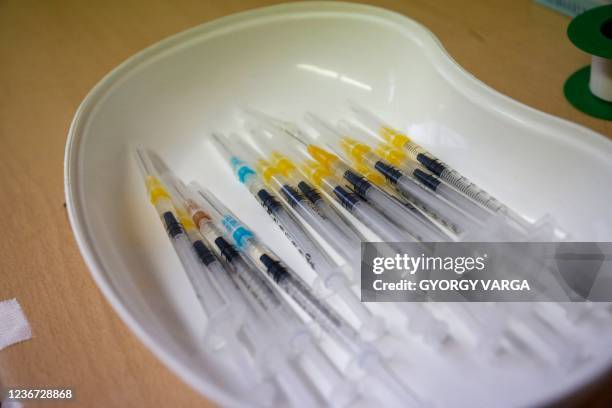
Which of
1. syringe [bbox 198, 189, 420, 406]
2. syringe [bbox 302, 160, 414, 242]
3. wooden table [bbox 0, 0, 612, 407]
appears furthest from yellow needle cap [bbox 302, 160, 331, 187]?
wooden table [bbox 0, 0, 612, 407]

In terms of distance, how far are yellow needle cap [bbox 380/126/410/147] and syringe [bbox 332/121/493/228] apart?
1.2 inches

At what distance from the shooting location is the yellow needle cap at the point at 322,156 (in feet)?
2.12

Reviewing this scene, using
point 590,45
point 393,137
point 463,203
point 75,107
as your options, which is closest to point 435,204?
point 463,203

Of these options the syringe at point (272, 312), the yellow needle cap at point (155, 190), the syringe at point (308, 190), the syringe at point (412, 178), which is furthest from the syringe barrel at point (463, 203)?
the yellow needle cap at point (155, 190)

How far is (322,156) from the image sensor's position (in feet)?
2.14

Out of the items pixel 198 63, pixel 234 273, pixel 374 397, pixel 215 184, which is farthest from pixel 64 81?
pixel 374 397

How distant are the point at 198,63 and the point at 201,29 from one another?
0.19 ft

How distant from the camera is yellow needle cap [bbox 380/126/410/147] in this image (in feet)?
2.12

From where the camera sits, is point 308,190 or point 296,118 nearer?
point 308,190

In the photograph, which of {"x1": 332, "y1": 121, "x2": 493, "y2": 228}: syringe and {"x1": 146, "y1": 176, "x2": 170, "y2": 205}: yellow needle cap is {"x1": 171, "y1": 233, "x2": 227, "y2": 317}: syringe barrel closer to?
{"x1": 146, "y1": 176, "x2": 170, "y2": 205}: yellow needle cap

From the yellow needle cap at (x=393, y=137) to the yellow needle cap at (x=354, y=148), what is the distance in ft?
0.10

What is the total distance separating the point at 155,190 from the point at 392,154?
0.30 metres

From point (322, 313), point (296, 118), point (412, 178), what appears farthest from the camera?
point (296, 118)

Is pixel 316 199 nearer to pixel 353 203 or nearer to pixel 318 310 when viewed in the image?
pixel 353 203
